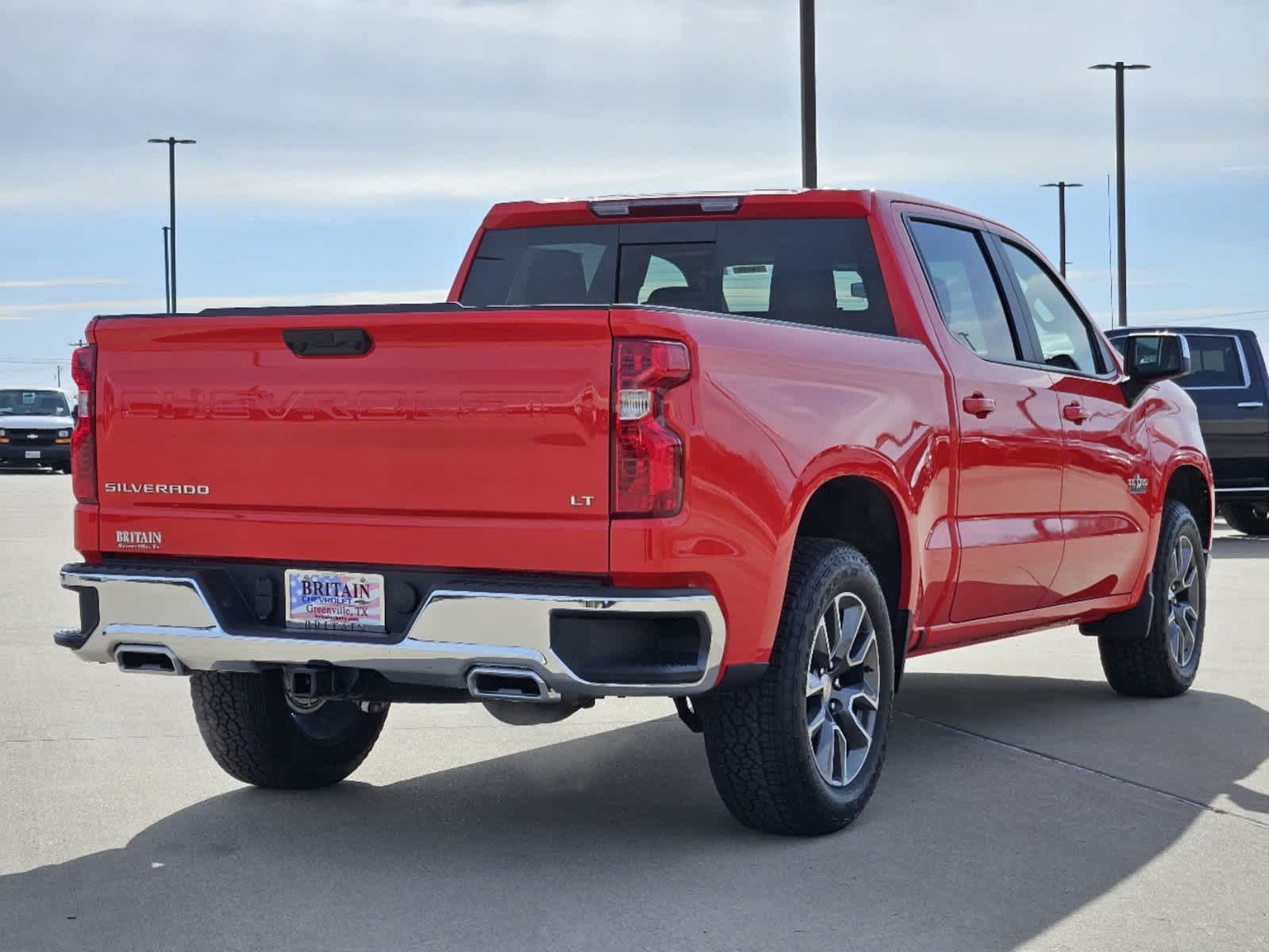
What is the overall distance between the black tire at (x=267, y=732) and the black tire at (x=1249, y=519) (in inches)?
575

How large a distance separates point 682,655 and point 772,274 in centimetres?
219

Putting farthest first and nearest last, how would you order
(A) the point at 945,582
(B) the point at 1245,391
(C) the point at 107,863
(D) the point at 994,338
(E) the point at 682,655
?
(B) the point at 1245,391 → (D) the point at 994,338 → (A) the point at 945,582 → (C) the point at 107,863 → (E) the point at 682,655

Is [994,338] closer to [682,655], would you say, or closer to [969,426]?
[969,426]

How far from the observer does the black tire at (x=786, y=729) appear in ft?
17.6

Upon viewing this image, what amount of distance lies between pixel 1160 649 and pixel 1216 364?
9723mm

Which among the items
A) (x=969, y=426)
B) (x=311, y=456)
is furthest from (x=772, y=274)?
(x=311, y=456)

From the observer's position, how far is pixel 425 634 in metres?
5.02

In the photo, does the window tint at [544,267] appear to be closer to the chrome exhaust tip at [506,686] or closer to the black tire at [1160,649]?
the chrome exhaust tip at [506,686]

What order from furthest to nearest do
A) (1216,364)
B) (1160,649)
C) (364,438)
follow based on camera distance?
(1216,364) < (1160,649) < (364,438)

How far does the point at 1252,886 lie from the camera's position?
510 centimetres

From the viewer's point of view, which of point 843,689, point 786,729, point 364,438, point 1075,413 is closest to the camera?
point 364,438

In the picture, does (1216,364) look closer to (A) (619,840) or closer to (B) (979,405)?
(B) (979,405)

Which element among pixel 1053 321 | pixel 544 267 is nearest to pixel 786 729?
pixel 544 267

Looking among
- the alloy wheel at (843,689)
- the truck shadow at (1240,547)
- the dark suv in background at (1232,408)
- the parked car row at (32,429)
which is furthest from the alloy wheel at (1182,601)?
the parked car row at (32,429)
